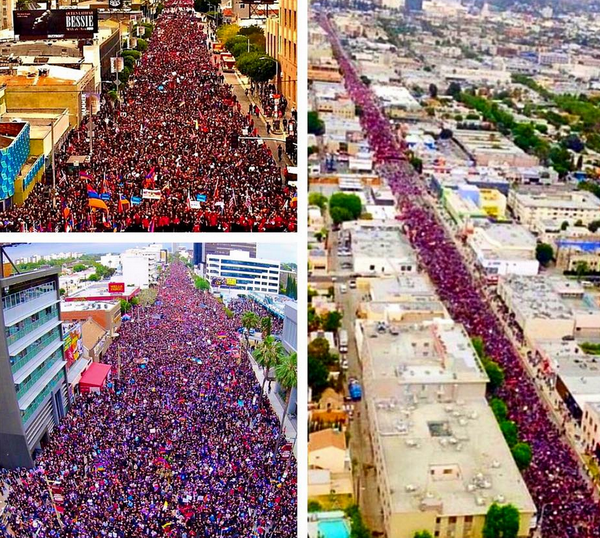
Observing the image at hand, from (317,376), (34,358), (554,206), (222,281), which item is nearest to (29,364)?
(34,358)

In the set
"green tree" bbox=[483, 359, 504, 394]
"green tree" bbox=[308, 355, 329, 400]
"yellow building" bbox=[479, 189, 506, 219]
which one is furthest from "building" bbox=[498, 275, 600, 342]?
"green tree" bbox=[308, 355, 329, 400]

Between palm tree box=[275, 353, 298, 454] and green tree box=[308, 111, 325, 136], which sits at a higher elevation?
green tree box=[308, 111, 325, 136]

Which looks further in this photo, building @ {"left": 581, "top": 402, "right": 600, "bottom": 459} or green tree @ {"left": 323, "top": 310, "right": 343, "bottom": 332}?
green tree @ {"left": 323, "top": 310, "right": 343, "bottom": 332}

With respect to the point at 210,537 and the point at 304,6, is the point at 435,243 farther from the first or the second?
the point at 210,537

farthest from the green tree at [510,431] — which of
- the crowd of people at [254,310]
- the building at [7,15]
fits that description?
the building at [7,15]

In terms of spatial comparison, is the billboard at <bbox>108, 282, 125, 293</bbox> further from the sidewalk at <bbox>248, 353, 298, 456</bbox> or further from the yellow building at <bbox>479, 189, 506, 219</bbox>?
the yellow building at <bbox>479, 189, 506, 219</bbox>

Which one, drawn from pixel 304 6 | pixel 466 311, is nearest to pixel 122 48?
pixel 304 6
